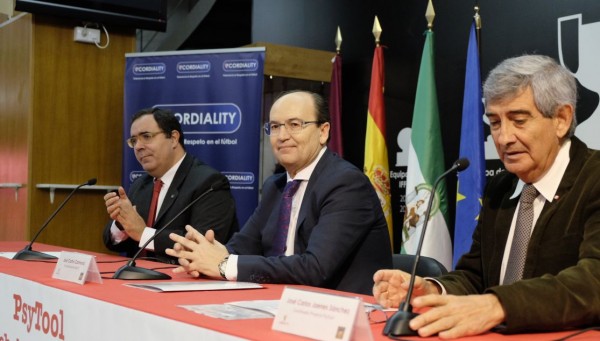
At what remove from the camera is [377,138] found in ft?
15.3

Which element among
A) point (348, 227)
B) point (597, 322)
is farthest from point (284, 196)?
point (597, 322)

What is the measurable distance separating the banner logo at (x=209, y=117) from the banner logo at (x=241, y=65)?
0.24 metres

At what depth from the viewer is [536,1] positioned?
4.12 metres

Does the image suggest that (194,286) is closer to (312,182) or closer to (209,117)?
(312,182)

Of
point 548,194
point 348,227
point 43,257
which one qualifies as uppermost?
point 548,194

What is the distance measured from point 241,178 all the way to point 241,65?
2.51 feet

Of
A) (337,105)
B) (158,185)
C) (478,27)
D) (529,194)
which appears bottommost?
(158,185)

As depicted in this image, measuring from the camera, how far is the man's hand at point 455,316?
145 cm

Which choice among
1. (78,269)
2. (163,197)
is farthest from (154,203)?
(78,269)

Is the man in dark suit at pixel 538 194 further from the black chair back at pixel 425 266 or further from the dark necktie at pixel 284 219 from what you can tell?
the dark necktie at pixel 284 219

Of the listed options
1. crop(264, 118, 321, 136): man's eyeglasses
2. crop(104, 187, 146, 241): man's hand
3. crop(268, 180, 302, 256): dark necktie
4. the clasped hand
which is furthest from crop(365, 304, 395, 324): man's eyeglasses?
crop(104, 187, 146, 241): man's hand

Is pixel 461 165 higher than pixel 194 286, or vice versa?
pixel 461 165

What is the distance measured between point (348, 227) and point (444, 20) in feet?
8.07

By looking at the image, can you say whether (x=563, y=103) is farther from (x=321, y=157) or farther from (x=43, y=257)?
(x=43, y=257)
